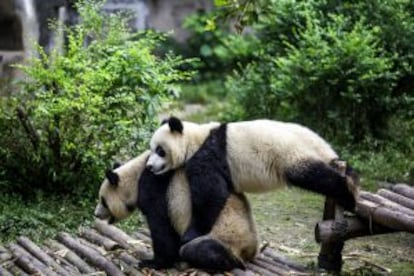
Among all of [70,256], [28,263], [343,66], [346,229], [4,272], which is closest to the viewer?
[346,229]

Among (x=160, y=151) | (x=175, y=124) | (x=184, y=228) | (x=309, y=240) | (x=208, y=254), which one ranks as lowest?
(x=309, y=240)

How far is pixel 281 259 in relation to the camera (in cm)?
639

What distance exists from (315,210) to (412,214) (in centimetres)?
254

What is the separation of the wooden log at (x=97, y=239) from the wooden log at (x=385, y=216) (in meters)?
2.04

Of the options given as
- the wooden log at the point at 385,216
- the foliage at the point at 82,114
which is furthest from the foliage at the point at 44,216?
the wooden log at the point at 385,216

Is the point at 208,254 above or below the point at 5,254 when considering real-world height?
above

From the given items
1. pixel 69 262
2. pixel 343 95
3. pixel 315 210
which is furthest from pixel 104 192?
pixel 343 95

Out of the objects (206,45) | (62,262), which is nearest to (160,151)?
(62,262)

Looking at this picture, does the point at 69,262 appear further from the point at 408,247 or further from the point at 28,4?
the point at 28,4

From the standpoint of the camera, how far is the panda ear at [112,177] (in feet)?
20.0

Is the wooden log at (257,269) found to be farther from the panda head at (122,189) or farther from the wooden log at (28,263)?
the wooden log at (28,263)

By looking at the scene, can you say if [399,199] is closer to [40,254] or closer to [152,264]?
[152,264]

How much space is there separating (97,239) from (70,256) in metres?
0.42

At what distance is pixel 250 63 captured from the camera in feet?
40.0
